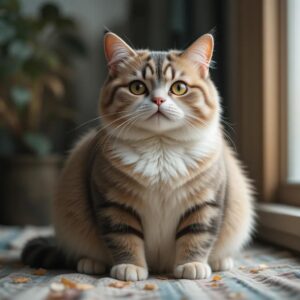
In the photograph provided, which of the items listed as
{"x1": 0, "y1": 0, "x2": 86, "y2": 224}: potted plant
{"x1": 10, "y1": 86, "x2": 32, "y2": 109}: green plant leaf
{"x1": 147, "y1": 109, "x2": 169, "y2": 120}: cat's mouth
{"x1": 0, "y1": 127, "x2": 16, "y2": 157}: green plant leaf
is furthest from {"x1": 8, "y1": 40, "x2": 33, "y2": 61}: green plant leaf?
{"x1": 147, "y1": 109, "x2": 169, "y2": 120}: cat's mouth

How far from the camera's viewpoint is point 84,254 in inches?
60.9

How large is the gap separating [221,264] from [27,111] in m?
1.96

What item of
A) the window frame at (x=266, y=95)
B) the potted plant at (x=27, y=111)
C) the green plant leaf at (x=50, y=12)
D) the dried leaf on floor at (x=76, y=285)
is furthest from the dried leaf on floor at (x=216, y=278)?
the green plant leaf at (x=50, y=12)

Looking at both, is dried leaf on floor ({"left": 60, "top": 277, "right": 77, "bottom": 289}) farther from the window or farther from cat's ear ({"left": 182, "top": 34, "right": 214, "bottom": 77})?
the window

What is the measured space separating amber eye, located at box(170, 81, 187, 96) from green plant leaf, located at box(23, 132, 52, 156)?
1.62m

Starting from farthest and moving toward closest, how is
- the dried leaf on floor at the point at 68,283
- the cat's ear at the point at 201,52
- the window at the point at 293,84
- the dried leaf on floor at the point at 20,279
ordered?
the window at the point at 293,84, the cat's ear at the point at 201,52, the dried leaf on floor at the point at 20,279, the dried leaf on floor at the point at 68,283

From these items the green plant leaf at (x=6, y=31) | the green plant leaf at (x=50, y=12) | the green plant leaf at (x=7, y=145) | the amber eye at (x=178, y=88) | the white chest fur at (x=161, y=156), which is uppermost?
the green plant leaf at (x=50, y=12)

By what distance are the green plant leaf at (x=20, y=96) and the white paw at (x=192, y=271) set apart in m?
1.71

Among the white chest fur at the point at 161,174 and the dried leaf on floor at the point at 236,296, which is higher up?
the white chest fur at the point at 161,174

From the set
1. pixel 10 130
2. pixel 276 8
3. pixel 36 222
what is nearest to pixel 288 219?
pixel 276 8

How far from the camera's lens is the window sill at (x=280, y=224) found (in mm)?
1739

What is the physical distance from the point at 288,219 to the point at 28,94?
1.72 meters

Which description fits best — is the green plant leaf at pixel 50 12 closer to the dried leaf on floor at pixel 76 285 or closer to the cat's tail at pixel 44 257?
the cat's tail at pixel 44 257

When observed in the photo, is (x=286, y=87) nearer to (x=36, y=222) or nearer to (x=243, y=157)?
(x=243, y=157)
